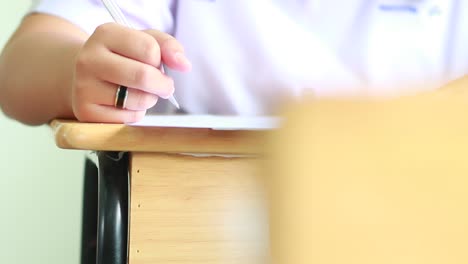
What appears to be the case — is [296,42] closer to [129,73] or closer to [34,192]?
[129,73]

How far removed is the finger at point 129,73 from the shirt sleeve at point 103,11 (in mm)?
184

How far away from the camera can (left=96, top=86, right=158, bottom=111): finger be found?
1.20ft

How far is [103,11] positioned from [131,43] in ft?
0.69

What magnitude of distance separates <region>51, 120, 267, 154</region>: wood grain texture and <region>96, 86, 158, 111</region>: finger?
0.07 metres

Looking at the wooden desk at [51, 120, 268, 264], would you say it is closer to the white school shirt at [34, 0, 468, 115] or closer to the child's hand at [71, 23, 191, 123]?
the child's hand at [71, 23, 191, 123]

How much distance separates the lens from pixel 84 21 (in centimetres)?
54

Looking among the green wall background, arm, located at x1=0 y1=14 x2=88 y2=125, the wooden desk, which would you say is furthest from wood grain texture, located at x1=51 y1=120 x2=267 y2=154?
the green wall background

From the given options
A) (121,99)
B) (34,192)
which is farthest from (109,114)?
(34,192)

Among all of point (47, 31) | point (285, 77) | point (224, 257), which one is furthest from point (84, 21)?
point (224, 257)

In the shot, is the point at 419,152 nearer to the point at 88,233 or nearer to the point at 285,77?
the point at 285,77

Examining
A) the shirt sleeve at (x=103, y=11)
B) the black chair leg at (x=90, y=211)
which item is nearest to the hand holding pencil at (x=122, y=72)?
the shirt sleeve at (x=103, y=11)

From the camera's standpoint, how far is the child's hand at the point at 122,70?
357 mm

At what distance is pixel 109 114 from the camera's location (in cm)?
37

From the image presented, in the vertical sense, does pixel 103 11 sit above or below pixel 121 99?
above
